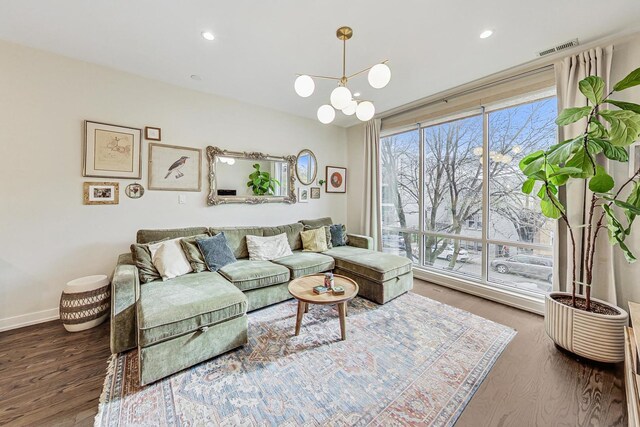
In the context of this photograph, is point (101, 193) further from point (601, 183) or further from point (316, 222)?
point (601, 183)

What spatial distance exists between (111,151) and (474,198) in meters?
4.63

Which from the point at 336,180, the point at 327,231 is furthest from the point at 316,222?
the point at 336,180

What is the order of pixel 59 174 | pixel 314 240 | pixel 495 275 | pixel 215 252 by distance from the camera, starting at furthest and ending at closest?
pixel 314 240 → pixel 495 275 → pixel 215 252 → pixel 59 174

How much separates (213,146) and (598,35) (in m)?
4.26

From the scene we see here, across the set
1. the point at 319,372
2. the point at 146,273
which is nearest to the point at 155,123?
the point at 146,273

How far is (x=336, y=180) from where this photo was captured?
4863mm

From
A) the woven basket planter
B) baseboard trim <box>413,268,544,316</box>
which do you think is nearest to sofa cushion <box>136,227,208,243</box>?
baseboard trim <box>413,268,544,316</box>

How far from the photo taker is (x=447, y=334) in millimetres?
2316

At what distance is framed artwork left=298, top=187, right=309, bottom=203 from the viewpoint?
4.35 m

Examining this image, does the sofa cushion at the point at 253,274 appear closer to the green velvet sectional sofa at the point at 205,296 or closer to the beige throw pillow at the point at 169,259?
the green velvet sectional sofa at the point at 205,296

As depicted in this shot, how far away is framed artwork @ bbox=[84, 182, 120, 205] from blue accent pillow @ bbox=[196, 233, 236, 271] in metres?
1.07

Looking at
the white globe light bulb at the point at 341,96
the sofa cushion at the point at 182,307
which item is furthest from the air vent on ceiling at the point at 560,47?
the sofa cushion at the point at 182,307

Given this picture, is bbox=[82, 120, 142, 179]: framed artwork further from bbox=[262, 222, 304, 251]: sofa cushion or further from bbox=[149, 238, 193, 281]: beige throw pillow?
bbox=[262, 222, 304, 251]: sofa cushion

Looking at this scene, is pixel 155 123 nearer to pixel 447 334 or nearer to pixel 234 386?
pixel 234 386
